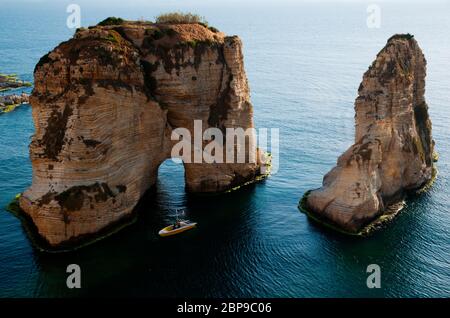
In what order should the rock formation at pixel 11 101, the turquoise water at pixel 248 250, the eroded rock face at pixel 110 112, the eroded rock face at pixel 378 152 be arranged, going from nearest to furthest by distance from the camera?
the turquoise water at pixel 248 250
the eroded rock face at pixel 110 112
the eroded rock face at pixel 378 152
the rock formation at pixel 11 101

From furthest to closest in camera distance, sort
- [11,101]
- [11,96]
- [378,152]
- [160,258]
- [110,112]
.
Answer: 1. [11,96]
2. [11,101]
3. [378,152]
4. [110,112]
5. [160,258]

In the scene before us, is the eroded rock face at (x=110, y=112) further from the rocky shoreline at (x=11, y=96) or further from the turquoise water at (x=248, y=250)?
the rocky shoreline at (x=11, y=96)

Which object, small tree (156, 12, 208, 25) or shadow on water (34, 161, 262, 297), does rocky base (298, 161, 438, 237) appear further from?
small tree (156, 12, 208, 25)

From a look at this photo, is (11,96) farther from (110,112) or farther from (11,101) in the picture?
(110,112)

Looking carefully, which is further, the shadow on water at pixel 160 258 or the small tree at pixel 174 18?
the small tree at pixel 174 18

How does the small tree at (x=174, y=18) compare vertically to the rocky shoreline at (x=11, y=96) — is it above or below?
above

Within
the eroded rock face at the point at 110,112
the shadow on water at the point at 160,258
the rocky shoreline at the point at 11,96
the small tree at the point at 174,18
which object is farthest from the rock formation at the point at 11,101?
the shadow on water at the point at 160,258

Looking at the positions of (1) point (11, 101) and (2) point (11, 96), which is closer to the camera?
(1) point (11, 101)

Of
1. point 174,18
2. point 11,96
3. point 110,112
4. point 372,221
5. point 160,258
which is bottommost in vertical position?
point 160,258

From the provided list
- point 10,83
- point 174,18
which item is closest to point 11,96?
point 10,83
